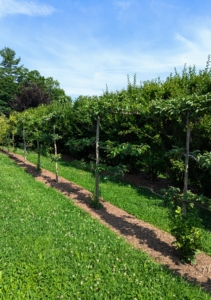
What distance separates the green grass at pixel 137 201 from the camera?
5.63 metres

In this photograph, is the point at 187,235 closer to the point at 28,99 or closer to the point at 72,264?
the point at 72,264

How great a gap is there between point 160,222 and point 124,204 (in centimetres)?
148

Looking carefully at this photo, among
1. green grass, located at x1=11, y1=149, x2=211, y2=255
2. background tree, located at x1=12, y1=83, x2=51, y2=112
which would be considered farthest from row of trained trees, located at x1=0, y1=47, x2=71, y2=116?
green grass, located at x1=11, y1=149, x2=211, y2=255

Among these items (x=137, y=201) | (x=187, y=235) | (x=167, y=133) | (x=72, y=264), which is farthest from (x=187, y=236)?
(x=167, y=133)

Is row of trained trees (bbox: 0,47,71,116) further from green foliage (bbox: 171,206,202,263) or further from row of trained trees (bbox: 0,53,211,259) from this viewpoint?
green foliage (bbox: 171,206,202,263)

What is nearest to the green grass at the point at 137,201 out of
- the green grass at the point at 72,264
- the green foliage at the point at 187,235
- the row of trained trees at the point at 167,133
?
the green foliage at the point at 187,235

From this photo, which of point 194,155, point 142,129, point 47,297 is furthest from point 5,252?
point 142,129

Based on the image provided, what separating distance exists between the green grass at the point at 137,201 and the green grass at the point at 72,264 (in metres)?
1.16

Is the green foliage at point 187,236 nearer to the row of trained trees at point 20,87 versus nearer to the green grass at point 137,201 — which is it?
the green grass at point 137,201

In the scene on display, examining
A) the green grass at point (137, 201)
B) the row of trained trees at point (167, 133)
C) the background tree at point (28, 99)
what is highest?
the background tree at point (28, 99)

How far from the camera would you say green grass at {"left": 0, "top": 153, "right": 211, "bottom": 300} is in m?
3.17

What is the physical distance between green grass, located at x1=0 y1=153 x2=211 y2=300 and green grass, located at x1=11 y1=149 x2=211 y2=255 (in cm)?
116

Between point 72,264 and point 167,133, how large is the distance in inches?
235

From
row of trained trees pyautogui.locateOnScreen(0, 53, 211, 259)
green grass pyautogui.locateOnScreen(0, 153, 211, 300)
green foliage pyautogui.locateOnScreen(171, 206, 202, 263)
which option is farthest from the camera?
row of trained trees pyautogui.locateOnScreen(0, 53, 211, 259)
